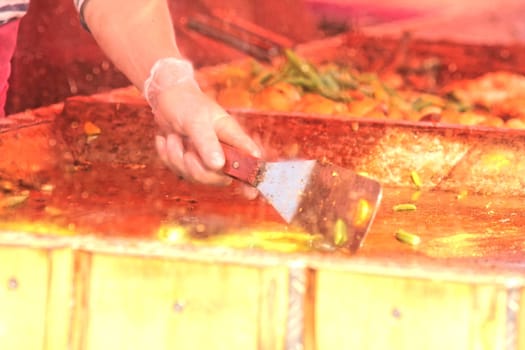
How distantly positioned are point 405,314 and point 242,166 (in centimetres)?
54

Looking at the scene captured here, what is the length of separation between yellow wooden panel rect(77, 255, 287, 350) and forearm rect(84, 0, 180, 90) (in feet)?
2.76

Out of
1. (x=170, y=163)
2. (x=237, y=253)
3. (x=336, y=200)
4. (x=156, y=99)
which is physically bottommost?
(x=237, y=253)

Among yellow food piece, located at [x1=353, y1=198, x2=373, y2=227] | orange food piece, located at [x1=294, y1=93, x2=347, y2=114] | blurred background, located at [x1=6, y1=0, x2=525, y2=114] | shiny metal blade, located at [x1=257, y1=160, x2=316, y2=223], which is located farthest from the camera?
blurred background, located at [x1=6, y1=0, x2=525, y2=114]

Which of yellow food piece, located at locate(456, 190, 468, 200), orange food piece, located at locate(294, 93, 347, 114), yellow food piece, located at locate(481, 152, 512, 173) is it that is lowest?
yellow food piece, located at locate(456, 190, 468, 200)

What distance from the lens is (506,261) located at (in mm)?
1854

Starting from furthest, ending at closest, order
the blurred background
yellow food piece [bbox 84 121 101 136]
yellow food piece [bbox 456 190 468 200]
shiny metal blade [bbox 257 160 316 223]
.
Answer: the blurred background, yellow food piece [bbox 84 121 101 136], yellow food piece [bbox 456 190 468 200], shiny metal blade [bbox 257 160 316 223]

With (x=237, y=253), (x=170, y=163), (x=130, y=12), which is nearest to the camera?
(x=237, y=253)

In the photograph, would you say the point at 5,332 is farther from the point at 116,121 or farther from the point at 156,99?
the point at 116,121

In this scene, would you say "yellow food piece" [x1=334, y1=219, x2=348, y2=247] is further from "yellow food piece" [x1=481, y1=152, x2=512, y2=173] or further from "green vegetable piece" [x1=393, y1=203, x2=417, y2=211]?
"yellow food piece" [x1=481, y1=152, x2=512, y2=173]

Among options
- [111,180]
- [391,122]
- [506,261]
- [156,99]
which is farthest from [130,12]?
[506,261]

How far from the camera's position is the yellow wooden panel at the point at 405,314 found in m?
1.66

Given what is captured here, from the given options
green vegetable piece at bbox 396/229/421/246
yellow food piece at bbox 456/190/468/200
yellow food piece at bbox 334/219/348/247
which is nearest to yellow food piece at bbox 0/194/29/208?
yellow food piece at bbox 334/219/348/247

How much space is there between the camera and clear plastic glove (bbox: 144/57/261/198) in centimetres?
210

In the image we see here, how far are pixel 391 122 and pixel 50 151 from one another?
1.01 m
